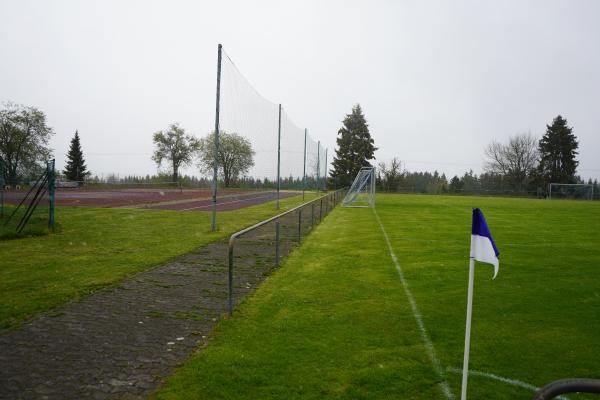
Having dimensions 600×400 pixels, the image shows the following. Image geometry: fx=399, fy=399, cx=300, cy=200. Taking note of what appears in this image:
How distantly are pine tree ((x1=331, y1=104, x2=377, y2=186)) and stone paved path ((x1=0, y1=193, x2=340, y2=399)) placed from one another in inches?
2243

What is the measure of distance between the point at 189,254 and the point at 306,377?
19.0 feet

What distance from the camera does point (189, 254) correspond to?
8.51 m

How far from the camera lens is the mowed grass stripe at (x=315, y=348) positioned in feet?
10.1

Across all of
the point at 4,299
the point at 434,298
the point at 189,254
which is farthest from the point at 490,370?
the point at 189,254

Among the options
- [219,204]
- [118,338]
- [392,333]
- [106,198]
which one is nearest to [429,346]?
[392,333]

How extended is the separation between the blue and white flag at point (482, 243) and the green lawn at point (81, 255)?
465 centimetres

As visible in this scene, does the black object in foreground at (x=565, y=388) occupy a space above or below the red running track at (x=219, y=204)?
above

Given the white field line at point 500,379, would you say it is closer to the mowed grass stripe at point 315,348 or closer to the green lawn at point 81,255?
the mowed grass stripe at point 315,348

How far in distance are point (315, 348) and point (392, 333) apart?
94cm

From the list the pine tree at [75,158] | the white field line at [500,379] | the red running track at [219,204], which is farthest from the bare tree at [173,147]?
the white field line at [500,379]

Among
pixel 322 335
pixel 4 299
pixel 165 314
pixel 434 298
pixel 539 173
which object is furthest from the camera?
pixel 539 173

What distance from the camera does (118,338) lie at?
4.01 meters

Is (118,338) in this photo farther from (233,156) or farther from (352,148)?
(352,148)

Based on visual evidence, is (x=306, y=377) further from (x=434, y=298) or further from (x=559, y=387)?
(x=434, y=298)
